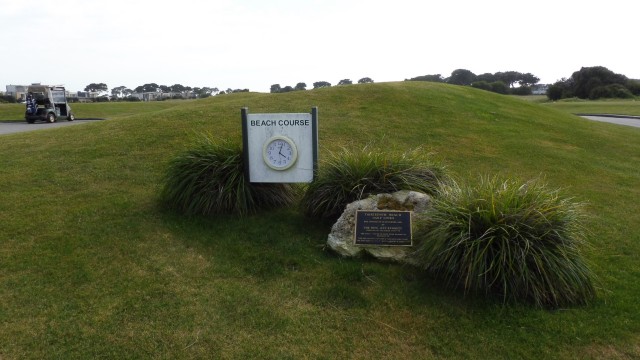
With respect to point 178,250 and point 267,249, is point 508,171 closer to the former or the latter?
point 267,249

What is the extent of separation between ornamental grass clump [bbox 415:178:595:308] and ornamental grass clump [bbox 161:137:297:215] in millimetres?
2586

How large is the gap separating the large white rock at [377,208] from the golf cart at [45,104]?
968 inches

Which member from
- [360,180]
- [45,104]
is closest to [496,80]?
[45,104]

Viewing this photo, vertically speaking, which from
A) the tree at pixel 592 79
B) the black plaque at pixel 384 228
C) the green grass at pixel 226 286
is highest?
the tree at pixel 592 79

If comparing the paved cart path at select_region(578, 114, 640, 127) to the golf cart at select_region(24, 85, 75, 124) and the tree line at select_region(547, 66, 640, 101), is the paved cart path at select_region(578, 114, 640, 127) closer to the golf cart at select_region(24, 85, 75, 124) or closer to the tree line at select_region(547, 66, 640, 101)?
the golf cart at select_region(24, 85, 75, 124)

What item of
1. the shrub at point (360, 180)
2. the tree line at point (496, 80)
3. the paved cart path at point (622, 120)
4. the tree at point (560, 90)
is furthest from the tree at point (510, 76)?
the shrub at point (360, 180)

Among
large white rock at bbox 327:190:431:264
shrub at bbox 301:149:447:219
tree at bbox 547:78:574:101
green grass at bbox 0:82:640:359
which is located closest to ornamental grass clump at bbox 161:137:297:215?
green grass at bbox 0:82:640:359

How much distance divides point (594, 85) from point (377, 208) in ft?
223

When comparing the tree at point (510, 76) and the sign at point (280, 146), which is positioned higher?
the tree at point (510, 76)

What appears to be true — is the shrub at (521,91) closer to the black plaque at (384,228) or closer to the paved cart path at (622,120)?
the paved cart path at (622,120)

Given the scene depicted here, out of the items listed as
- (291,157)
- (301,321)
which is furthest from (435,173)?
(301,321)

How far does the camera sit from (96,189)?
7375 mm

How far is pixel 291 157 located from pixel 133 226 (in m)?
2.16

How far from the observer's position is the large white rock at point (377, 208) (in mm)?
5246
